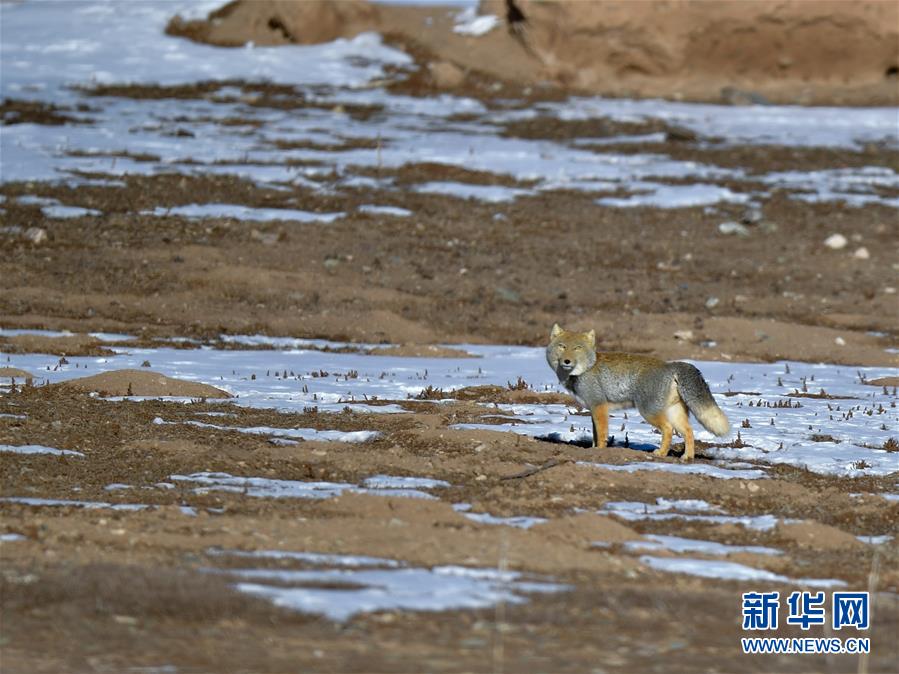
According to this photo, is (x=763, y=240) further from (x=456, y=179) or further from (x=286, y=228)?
(x=286, y=228)

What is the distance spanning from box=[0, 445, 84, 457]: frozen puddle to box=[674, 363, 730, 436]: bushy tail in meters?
4.74

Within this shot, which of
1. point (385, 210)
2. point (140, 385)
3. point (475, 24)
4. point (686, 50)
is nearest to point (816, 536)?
point (140, 385)

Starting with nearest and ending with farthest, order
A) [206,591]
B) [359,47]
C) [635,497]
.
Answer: [206,591]
[635,497]
[359,47]

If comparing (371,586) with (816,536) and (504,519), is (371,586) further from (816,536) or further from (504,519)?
(816,536)

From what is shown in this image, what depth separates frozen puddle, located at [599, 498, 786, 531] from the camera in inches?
375

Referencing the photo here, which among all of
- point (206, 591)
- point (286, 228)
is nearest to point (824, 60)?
point (286, 228)

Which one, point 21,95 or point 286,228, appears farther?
point 21,95

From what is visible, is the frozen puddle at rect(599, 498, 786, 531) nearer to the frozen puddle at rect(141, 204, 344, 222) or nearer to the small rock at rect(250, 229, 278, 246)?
the small rock at rect(250, 229, 278, 246)

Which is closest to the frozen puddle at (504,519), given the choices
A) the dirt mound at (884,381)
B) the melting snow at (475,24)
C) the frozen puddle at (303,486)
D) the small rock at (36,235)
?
the frozen puddle at (303,486)

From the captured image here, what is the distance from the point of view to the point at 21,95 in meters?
37.8

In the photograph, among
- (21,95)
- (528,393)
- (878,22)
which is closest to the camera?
(528,393)

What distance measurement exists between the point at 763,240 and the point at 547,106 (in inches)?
534

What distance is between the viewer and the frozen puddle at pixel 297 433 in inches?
471

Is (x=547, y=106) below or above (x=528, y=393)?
above
